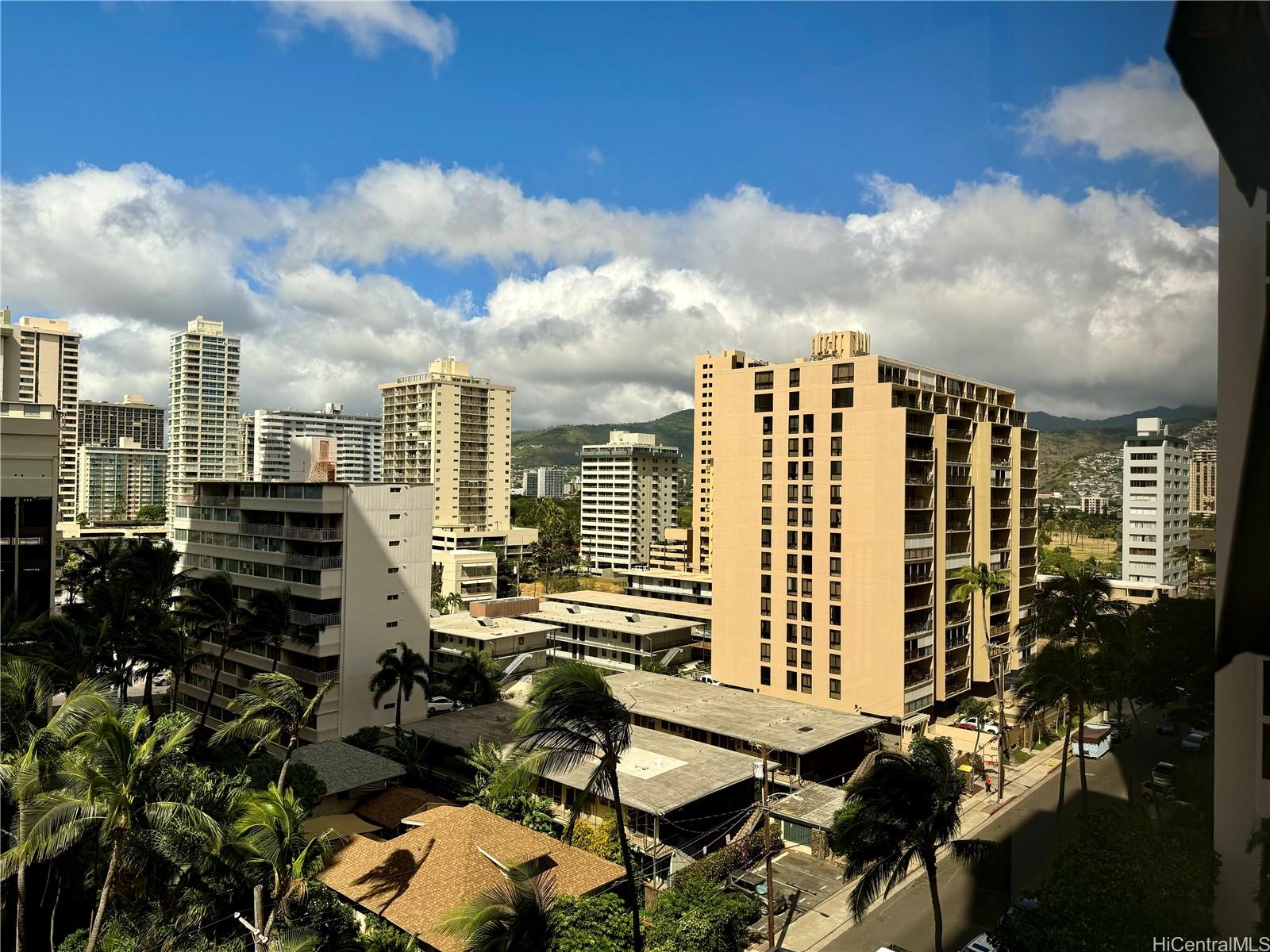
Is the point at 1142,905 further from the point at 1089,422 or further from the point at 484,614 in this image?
the point at 484,614

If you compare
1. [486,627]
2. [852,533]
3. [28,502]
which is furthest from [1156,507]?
[486,627]

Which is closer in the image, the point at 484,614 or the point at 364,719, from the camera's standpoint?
the point at 364,719

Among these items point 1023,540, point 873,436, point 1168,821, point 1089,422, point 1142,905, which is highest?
point 873,436

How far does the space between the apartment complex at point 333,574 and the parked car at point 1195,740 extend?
8.43 metres

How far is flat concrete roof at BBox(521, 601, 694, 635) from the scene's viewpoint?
13.6m

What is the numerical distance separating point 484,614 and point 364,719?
6.32 meters

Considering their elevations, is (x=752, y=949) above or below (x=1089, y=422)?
below

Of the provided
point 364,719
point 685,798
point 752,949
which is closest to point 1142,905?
point 752,949

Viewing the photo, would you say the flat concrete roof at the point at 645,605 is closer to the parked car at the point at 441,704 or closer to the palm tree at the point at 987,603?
the parked car at the point at 441,704

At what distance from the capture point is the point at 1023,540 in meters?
3.54

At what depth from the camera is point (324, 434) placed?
32.2 m

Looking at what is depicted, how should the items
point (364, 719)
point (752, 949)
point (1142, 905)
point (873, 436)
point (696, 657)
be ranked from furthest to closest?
point (696, 657), point (364, 719), point (873, 436), point (752, 949), point (1142, 905)

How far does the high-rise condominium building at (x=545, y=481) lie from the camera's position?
206 ft

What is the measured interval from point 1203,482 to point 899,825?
2.00m
